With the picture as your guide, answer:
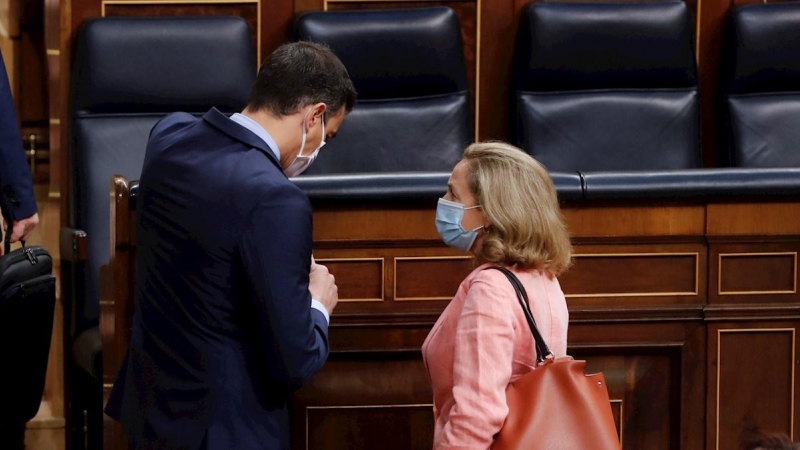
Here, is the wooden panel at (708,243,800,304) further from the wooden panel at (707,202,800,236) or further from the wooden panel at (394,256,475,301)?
the wooden panel at (394,256,475,301)

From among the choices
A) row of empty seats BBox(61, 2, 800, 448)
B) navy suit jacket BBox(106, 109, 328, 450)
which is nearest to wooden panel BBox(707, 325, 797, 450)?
row of empty seats BBox(61, 2, 800, 448)

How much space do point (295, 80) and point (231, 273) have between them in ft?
0.81

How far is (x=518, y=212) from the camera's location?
1346 millimetres

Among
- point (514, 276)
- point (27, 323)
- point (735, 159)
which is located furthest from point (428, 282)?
point (735, 159)

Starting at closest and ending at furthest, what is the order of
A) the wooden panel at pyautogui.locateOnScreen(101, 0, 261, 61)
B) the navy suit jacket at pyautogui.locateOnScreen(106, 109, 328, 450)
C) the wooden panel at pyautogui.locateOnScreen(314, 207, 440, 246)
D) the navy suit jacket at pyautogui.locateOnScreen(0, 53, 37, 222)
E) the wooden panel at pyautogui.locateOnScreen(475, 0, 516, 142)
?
the navy suit jacket at pyautogui.locateOnScreen(106, 109, 328, 450) < the wooden panel at pyautogui.locateOnScreen(314, 207, 440, 246) < the navy suit jacket at pyautogui.locateOnScreen(0, 53, 37, 222) < the wooden panel at pyautogui.locateOnScreen(101, 0, 261, 61) < the wooden panel at pyautogui.locateOnScreen(475, 0, 516, 142)

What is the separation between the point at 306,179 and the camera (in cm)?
170

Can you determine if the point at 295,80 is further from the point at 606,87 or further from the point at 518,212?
the point at 606,87

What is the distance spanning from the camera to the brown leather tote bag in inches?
49.9

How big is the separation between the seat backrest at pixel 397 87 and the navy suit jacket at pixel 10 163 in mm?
586

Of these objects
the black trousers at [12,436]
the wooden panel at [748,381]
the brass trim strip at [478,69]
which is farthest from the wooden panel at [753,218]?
the black trousers at [12,436]

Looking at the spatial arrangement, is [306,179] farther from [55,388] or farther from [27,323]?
[55,388]

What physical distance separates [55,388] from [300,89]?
1.49m

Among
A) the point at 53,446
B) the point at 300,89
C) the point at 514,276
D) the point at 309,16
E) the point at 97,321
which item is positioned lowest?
the point at 53,446

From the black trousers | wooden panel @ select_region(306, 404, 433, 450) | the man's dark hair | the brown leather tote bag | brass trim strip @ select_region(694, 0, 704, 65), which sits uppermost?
brass trim strip @ select_region(694, 0, 704, 65)
